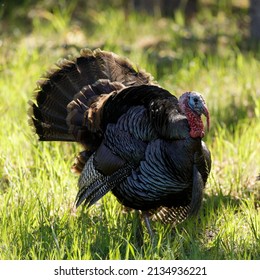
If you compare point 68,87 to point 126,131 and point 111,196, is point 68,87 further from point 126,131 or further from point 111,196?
point 111,196

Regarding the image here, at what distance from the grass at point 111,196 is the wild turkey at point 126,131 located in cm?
21

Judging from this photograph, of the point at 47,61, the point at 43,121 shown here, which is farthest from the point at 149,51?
the point at 43,121

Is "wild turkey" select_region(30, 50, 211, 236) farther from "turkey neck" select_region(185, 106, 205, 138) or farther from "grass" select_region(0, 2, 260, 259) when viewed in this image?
"grass" select_region(0, 2, 260, 259)

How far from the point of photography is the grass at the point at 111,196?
4832 millimetres

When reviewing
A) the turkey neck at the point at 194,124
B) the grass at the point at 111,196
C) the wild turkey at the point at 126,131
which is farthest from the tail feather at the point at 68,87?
the turkey neck at the point at 194,124

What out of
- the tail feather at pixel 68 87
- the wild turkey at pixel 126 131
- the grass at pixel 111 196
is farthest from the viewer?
the tail feather at pixel 68 87

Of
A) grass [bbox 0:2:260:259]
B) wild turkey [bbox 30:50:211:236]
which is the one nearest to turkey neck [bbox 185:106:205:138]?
wild turkey [bbox 30:50:211:236]

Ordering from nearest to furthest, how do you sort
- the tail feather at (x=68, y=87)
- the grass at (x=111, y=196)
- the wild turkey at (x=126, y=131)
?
the grass at (x=111, y=196)
the wild turkey at (x=126, y=131)
the tail feather at (x=68, y=87)

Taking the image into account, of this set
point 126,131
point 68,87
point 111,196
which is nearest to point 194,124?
point 126,131

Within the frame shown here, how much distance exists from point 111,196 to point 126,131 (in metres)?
0.69

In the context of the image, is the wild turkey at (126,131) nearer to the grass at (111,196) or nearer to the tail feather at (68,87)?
the tail feather at (68,87)

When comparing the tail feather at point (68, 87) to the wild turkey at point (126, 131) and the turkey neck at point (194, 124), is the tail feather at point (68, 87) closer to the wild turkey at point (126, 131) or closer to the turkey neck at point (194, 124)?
the wild turkey at point (126, 131)

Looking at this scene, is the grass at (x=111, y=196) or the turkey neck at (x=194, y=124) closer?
the grass at (x=111, y=196)

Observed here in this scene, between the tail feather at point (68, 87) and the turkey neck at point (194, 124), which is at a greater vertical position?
the tail feather at point (68, 87)
